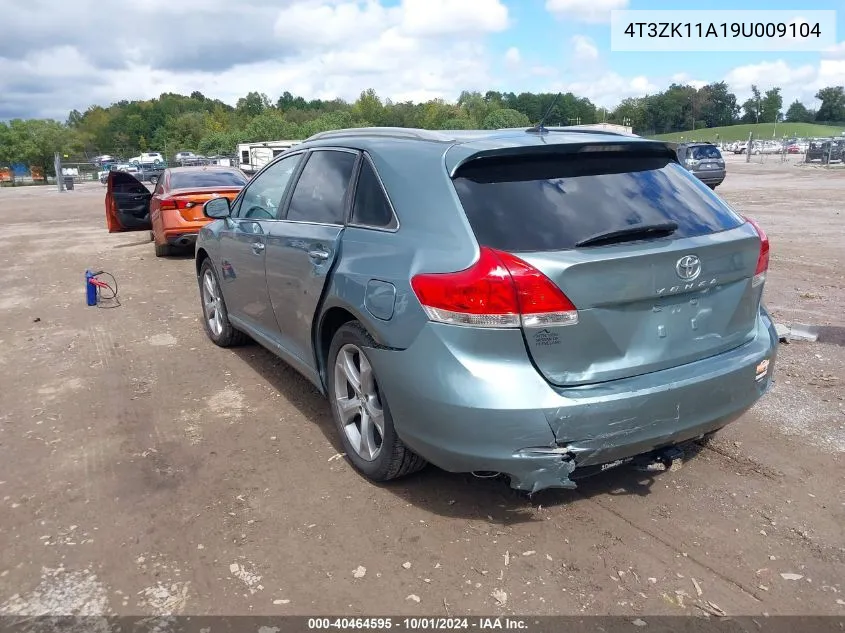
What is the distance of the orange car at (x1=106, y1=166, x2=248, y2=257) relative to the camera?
11.0 meters

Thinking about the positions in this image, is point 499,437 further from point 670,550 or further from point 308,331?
point 308,331

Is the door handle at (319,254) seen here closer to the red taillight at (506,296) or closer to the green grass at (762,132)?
the red taillight at (506,296)

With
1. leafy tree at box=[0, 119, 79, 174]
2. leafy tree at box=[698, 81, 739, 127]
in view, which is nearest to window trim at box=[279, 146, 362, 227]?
leafy tree at box=[0, 119, 79, 174]

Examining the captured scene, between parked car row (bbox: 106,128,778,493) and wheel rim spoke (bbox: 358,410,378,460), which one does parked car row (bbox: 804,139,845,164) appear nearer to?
parked car row (bbox: 106,128,778,493)

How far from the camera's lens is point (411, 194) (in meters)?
3.23

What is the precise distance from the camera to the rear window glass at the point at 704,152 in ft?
81.3

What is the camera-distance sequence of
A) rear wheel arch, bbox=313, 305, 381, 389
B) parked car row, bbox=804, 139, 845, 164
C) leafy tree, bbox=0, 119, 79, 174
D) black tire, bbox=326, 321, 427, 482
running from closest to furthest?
black tire, bbox=326, 321, 427, 482, rear wheel arch, bbox=313, 305, 381, 389, parked car row, bbox=804, 139, 845, 164, leafy tree, bbox=0, 119, 79, 174

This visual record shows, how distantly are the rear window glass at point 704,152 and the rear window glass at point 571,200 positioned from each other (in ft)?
77.7

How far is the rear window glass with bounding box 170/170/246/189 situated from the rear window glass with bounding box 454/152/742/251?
30.5 feet

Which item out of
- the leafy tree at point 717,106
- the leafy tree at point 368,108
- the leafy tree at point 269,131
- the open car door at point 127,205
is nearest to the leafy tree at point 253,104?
the leafy tree at point 368,108

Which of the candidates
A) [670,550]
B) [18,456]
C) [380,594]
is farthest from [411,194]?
[18,456]

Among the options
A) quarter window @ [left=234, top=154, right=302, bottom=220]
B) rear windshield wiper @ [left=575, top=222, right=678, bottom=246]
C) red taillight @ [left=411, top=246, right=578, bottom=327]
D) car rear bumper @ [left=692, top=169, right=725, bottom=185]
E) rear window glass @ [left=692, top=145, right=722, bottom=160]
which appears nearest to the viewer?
red taillight @ [left=411, top=246, right=578, bottom=327]

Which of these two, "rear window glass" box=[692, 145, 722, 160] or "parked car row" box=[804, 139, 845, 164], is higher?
"parked car row" box=[804, 139, 845, 164]

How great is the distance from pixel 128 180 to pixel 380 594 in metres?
12.5
